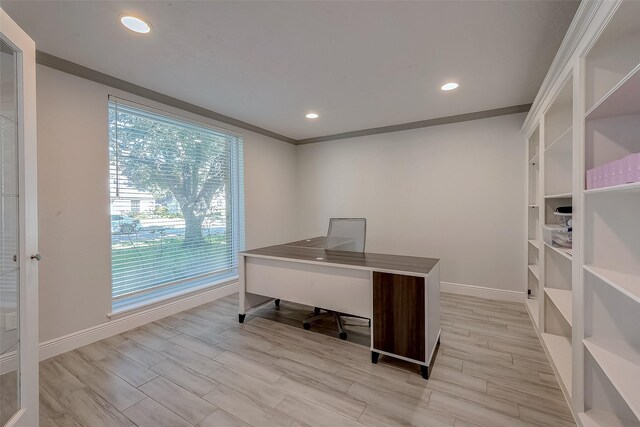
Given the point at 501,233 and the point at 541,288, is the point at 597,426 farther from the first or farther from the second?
the point at 501,233

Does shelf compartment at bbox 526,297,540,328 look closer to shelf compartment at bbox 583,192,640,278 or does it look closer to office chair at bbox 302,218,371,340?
shelf compartment at bbox 583,192,640,278

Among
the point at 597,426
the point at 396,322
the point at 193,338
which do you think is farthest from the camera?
the point at 193,338

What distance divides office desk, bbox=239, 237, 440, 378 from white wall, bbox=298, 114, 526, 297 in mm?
1610

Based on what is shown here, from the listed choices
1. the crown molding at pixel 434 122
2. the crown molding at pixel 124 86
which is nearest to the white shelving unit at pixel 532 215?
the crown molding at pixel 434 122

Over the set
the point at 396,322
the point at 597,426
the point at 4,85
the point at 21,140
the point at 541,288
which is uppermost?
the point at 4,85

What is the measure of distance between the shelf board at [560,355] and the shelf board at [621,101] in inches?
64.0

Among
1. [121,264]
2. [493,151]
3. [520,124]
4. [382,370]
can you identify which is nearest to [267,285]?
[382,370]

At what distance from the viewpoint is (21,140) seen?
138 centimetres

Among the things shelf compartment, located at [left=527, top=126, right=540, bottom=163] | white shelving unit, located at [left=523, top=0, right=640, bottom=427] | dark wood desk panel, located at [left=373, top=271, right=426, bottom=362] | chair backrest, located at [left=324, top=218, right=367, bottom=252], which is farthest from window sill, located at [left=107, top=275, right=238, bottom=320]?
shelf compartment, located at [left=527, top=126, right=540, bottom=163]

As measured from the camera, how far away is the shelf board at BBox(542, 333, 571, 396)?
171 cm

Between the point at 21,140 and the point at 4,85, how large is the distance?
0.89ft

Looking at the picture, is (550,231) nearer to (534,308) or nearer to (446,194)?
(534,308)

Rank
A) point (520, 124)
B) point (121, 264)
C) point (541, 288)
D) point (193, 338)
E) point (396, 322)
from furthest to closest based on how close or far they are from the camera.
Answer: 1. point (520, 124)
2. point (121, 264)
3. point (193, 338)
4. point (541, 288)
5. point (396, 322)

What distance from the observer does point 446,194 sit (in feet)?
11.9
